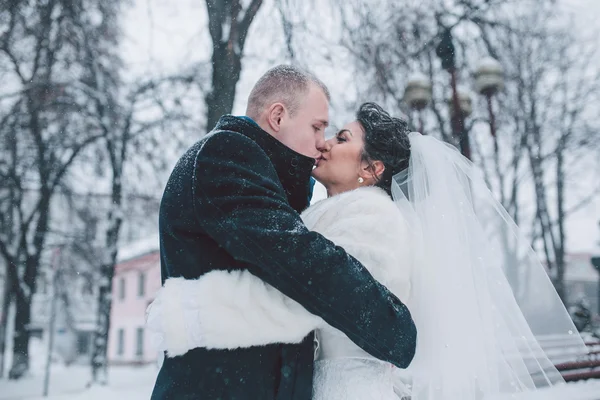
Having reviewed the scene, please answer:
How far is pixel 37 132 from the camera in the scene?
1282cm

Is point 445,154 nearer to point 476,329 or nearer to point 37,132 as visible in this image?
point 476,329

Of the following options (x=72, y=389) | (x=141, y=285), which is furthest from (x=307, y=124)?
(x=141, y=285)

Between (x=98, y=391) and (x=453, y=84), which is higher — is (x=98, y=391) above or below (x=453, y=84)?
below

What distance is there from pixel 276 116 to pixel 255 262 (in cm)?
66

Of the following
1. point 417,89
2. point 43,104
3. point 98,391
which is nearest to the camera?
point 417,89

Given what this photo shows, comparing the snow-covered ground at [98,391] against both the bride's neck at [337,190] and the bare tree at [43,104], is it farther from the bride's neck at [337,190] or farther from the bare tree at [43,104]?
the bare tree at [43,104]

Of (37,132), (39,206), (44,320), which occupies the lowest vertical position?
(44,320)

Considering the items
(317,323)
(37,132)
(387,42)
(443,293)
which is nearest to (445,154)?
(443,293)

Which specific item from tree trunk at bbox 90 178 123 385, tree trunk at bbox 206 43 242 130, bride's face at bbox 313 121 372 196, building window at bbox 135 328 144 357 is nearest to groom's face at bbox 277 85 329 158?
bride's face at bbox 313 121 372 196

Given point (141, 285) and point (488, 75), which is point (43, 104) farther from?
point (141, 285)

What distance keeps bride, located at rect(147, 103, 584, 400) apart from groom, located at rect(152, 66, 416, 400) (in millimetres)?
59

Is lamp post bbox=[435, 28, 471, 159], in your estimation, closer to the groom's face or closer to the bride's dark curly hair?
the bride's dark curly hair

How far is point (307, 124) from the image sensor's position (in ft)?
6.64

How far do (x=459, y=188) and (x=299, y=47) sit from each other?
4.65 m
